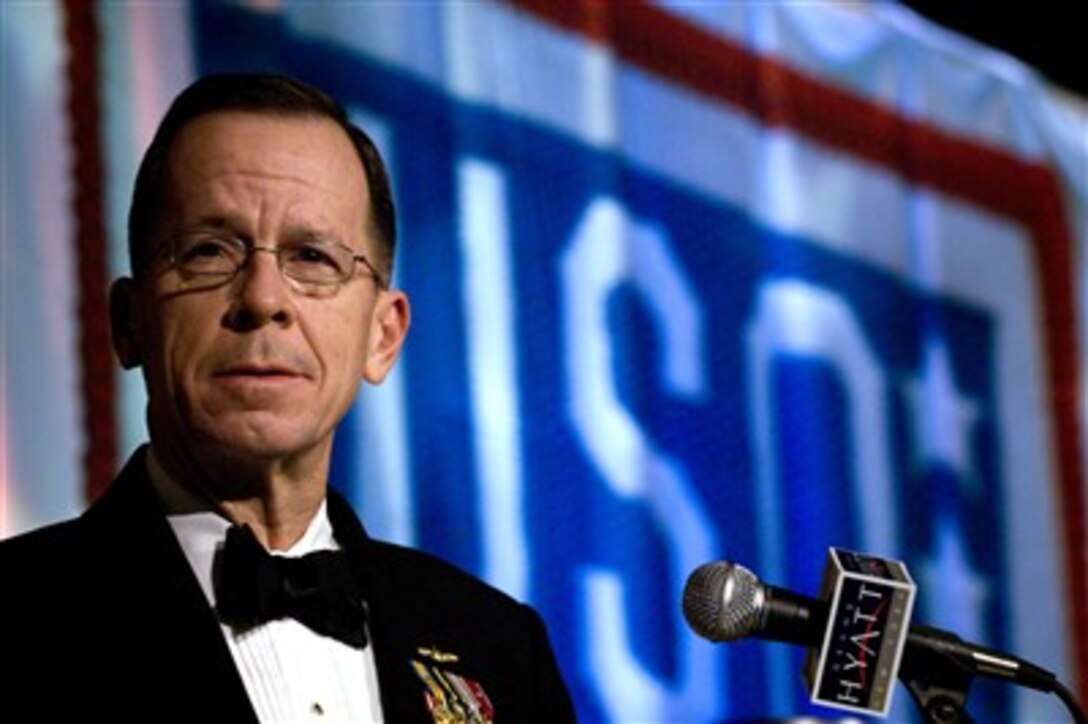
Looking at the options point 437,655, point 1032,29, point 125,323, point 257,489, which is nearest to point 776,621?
point 437,655

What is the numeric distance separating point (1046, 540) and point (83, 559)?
2.49 m

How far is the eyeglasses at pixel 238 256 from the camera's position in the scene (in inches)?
81.9

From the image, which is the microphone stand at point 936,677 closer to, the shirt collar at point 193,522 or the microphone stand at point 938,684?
the microphone stand at point 938,684

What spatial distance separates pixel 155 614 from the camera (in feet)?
6.51

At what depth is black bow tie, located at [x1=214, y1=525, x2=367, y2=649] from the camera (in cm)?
203

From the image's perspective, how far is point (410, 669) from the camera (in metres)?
2.11

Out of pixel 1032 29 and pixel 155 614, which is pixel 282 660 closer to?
pixel 155 614

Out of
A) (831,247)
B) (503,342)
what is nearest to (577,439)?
(503,342)

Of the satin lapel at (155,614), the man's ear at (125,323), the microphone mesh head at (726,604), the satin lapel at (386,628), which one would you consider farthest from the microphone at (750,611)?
the man's ear at (125,323)

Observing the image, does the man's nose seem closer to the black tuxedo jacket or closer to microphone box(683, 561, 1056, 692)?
the black tuxedo jacket

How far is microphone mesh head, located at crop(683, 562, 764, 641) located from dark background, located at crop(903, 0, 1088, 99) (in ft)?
7.87

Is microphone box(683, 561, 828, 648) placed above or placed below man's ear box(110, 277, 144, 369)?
below

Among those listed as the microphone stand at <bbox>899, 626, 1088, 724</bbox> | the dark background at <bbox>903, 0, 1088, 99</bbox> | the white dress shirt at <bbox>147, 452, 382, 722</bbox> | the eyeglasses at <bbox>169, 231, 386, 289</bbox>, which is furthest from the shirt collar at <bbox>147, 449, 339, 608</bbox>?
the dark background at <bbox>903, 0, 1088, 99</bbox>

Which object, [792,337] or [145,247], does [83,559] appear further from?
[792,337]
